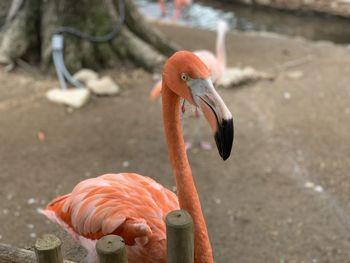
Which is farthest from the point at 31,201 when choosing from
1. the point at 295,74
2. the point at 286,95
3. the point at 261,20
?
the point at 261,20

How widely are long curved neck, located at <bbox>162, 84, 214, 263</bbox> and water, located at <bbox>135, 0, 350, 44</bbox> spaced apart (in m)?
8.44

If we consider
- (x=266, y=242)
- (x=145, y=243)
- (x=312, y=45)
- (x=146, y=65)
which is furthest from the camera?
(x=312, y=45)

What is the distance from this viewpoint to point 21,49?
6035 millimetres

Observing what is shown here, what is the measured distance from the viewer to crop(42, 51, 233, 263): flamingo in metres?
1.88

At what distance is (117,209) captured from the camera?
2375 millimetres

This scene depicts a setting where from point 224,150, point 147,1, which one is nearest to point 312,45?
point 147,1

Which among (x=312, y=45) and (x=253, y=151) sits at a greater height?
(x=253, y=151)

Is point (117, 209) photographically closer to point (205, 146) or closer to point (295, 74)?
point (205, 146)

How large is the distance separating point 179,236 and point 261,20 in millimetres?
10561

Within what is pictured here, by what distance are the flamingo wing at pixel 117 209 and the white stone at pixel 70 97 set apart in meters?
2.66

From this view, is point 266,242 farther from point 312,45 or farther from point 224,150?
point 312,45

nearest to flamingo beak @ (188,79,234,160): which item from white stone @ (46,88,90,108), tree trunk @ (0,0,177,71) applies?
white stone @ (46,88,90,108)

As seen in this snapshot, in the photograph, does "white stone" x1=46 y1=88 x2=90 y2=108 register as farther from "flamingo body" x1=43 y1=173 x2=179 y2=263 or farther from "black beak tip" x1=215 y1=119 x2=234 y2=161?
"black beak tip" x1=215 y1=119 x2=234 y2=161

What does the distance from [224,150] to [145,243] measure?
756 mm
